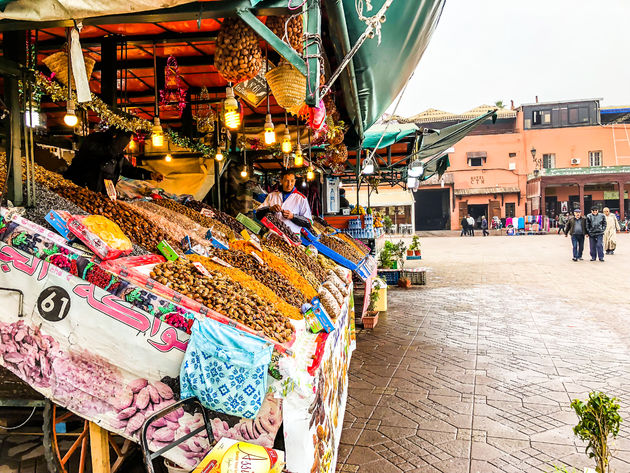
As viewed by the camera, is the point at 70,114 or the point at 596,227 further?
the point at 596,227

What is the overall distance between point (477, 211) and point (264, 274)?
3652 centimetres

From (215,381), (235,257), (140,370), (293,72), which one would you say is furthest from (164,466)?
(293,72)

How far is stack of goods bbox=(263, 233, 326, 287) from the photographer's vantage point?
4316 mm

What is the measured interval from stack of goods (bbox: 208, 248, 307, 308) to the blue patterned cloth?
3.76ft

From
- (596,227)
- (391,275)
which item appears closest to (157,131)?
(391,275)

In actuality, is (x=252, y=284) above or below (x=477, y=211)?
below

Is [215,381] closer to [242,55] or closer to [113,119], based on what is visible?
[242,55]

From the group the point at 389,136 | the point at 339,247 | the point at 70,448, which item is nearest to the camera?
the point at 70,448

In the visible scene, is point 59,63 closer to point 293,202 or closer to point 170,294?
point 170,294

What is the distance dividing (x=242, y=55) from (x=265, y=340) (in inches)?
61.1

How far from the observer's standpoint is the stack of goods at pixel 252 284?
2.96 metres

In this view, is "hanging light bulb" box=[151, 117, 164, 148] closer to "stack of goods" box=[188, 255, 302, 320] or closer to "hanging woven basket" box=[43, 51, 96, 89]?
"hanging woven basket" box=[43, 51, 96, 89]

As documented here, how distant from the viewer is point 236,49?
2502 mm

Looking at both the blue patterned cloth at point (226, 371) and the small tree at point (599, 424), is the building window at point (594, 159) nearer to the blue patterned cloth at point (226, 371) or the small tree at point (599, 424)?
the small tree at point (599, 424)
